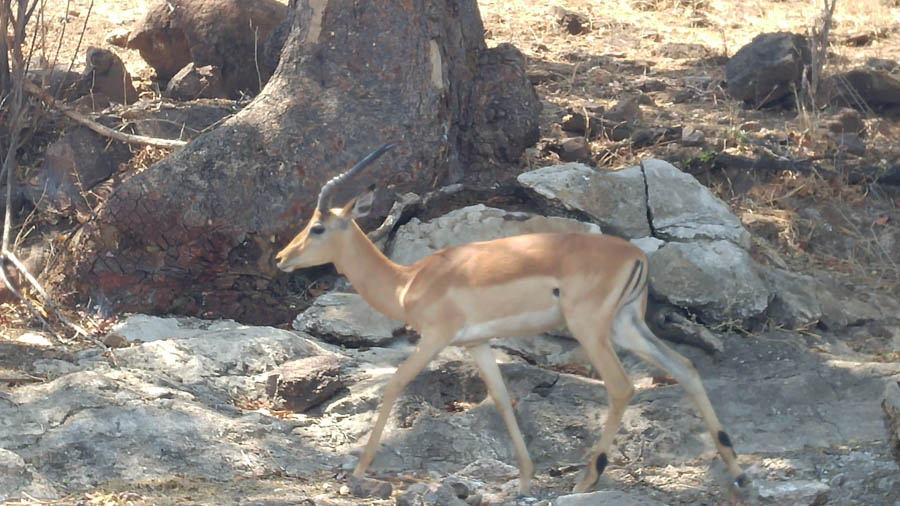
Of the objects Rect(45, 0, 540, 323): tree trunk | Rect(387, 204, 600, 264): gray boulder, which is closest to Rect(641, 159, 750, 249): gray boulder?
Rect(387, 204, 600, 264): gray boulder

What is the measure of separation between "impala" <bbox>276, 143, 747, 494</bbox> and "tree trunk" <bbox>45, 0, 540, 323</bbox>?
184cm

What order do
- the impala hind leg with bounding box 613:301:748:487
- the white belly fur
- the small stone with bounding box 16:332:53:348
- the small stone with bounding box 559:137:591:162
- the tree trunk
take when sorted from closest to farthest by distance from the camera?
1. the impala hind leg with bounding box 613:301:748:487
2. the white belly fur
3. the small stone with bounding box 16:332:53:348
4. the tree trunk
5. the small stone with bounding box 559:137:591:162

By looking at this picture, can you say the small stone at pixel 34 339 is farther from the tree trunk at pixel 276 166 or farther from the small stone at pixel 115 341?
the tree trunk at pixel 276 166

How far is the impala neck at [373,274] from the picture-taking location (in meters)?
6.62

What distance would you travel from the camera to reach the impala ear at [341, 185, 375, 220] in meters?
6.65

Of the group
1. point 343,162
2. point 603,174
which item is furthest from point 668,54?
point 343,162

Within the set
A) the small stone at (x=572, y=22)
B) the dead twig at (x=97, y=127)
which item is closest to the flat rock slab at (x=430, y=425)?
the dead twig at (x=97, y=127)

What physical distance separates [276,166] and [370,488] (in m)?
3.19

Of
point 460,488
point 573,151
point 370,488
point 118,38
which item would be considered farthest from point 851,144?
point 118,38

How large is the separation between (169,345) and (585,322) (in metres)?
2.56

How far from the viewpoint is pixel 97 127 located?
945 cm

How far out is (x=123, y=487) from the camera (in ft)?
18.7

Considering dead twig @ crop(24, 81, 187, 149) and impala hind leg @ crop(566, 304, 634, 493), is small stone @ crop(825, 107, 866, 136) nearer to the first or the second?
impala hind leg @ crop(566, 304, 634, 493)

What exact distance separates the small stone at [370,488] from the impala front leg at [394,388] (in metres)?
0.17
